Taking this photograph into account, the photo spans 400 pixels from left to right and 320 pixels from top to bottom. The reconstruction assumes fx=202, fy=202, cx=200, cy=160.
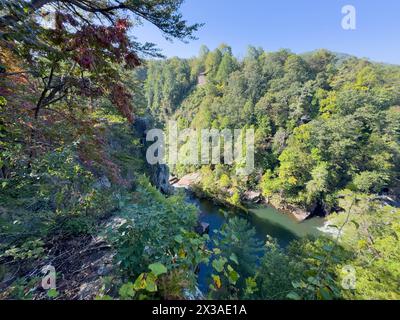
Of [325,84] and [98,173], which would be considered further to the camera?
[325,84]

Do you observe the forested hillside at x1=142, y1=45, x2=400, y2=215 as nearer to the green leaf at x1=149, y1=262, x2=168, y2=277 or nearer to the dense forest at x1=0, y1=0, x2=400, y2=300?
the dense forest at x1=0, y1=0, x2=400, y2=300

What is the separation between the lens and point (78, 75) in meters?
2.77

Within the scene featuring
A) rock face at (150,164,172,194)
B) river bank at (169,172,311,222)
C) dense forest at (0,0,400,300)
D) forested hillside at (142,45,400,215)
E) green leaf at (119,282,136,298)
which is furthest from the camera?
forested hillside at (142,45,400,215)

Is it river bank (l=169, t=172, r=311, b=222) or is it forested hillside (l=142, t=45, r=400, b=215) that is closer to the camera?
river bank (l=169, t=172, r=311, b=222)

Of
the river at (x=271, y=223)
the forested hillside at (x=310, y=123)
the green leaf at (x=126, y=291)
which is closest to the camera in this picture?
the green leaf at (x=126, y=291)

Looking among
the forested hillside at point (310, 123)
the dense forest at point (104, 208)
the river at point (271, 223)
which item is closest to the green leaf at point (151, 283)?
the dense forest at point (104, 208)

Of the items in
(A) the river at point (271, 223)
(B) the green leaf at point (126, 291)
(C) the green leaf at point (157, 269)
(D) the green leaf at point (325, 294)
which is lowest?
(A) the river at point (271, 223)

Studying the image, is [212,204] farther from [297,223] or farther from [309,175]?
[309,175]

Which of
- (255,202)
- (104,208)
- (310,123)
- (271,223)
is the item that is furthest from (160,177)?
(310,123)

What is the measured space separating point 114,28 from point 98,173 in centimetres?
236

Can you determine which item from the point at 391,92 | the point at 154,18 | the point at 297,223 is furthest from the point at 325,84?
the point at 154,18

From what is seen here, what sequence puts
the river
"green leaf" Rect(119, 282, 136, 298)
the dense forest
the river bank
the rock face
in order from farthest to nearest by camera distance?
1. the river bank
2. the river
3. the rock face
4. the dense forest
5. "green leaf" Rect(119, 282, 136, 298)

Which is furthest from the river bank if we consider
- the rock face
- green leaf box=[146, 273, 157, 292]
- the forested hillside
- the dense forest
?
green leaf box=[146, 273, 157, 292]

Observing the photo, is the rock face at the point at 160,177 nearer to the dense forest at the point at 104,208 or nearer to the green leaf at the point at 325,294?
the dense forest at the point at 104,208
